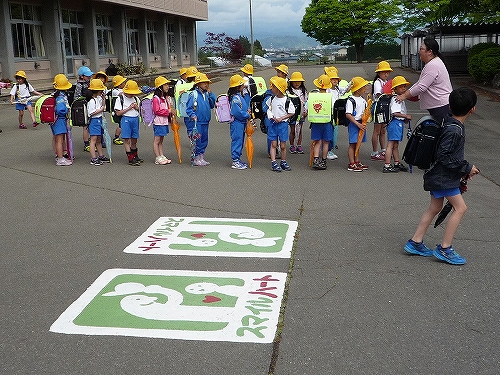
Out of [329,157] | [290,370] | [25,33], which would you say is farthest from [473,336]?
[25,33]

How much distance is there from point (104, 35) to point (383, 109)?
31190 mm

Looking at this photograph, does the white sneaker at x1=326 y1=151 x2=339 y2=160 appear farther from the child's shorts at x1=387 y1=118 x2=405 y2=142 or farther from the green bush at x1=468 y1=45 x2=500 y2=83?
the green bush at x1=468 y1=45 x2=500 y2=83

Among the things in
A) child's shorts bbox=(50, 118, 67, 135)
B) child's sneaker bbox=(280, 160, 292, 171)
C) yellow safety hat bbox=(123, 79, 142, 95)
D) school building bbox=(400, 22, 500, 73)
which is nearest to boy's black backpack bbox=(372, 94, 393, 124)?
child's sneaker bbox=(280, 160, 292, 171)

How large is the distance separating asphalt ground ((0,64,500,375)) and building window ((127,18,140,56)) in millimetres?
32260

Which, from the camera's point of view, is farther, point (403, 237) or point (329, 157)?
point (329, 157)

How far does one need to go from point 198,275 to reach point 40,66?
2676 cm

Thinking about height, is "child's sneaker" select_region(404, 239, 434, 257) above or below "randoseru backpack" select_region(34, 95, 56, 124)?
below

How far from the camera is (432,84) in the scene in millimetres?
8047

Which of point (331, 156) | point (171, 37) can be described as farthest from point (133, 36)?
point (331, 156)

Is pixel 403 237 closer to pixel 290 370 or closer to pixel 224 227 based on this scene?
pixel 224 227

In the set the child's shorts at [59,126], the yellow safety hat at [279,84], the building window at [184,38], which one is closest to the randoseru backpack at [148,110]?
the child's shorts at [59,126]

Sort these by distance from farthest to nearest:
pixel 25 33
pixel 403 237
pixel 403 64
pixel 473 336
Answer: pixel 403 64 → pixel 25 33 → pixel 403 237 → pixel 473 336

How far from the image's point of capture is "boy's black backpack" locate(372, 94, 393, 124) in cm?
966

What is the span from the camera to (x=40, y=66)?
29.3m
